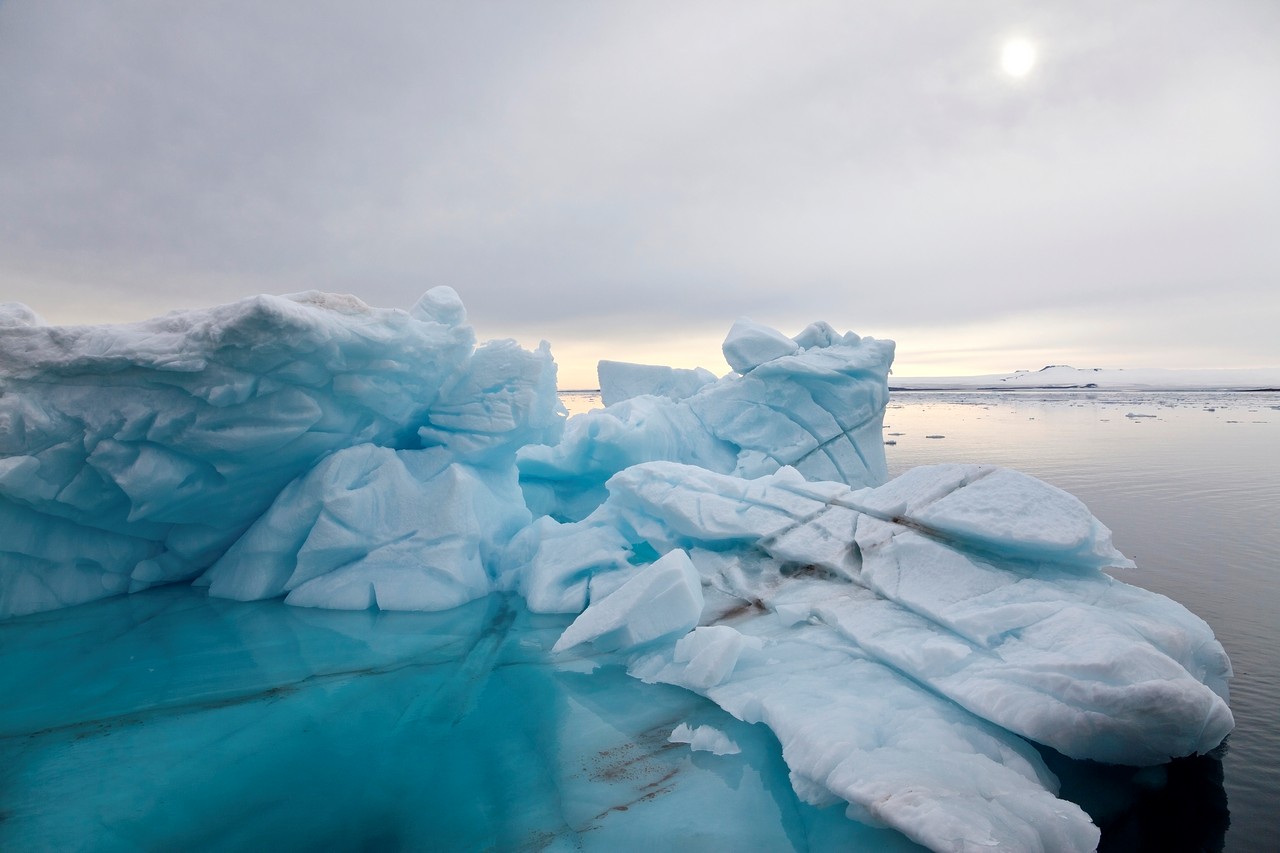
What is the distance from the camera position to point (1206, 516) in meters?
7.30

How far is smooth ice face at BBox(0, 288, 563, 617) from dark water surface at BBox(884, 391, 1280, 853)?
17.3ft

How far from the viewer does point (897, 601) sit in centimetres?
375

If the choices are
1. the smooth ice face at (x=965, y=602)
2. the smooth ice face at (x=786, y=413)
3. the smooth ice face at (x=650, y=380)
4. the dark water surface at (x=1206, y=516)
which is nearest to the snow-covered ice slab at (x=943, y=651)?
the smooth ice face at (x=965, y=602)

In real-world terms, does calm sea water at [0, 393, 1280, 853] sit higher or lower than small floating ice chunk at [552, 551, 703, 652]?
lower

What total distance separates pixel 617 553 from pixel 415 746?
2650mm

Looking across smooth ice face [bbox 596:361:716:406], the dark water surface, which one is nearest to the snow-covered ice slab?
the dark water surface

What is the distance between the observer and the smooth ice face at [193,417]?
14.7 feet

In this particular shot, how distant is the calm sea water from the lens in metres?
2.44

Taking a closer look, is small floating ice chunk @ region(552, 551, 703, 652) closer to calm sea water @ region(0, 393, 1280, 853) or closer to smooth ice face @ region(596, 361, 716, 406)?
calm sea water @ region(0, 393, 1280, 853)

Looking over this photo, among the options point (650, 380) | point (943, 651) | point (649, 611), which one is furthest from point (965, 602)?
point (650, 380)

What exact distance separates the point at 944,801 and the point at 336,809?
7.86 ft

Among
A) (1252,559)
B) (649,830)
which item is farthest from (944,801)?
(1252,559)

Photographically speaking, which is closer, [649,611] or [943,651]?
[943,651]

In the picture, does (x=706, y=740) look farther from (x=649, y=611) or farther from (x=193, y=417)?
(x=193, y=417)
